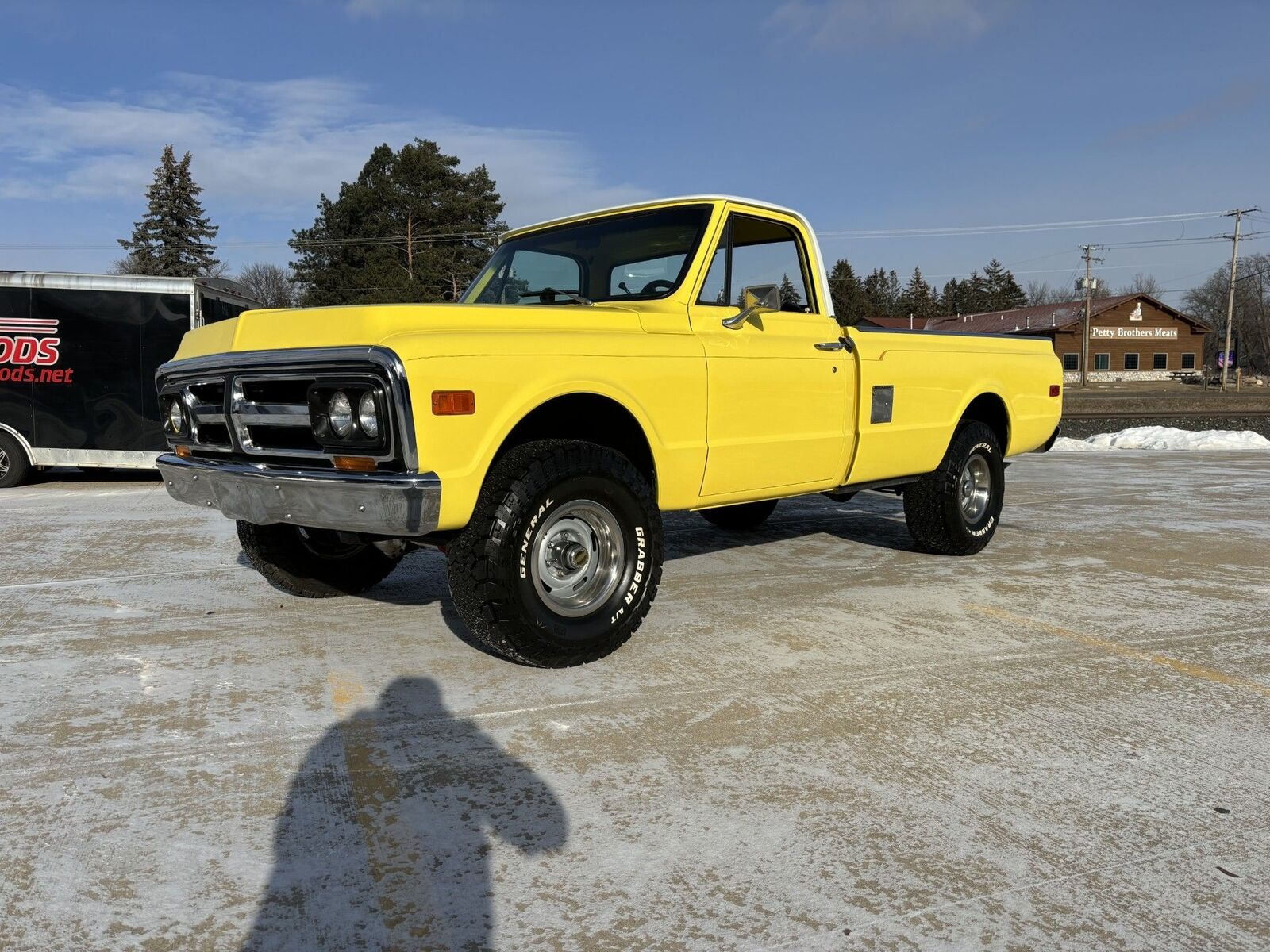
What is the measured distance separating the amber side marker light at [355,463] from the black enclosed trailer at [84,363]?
347 inches

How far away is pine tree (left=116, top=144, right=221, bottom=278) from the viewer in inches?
2108

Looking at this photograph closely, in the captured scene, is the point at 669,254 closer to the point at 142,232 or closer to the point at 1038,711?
the point at 1038,711

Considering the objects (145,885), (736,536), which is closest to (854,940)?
(145,885)

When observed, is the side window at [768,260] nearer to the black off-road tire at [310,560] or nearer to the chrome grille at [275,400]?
the chrome grille at [275,400]

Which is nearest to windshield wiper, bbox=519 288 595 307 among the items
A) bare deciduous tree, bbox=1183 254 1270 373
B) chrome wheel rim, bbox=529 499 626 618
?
chrome wheel rim, bbox=529 499 626 618

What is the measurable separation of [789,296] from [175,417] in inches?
128

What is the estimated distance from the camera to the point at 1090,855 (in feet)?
8.24

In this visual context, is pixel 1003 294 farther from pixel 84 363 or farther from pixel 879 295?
pixel 84 363

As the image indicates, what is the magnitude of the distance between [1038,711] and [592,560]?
1.85m

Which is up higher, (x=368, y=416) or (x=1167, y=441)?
(x=368, y=416)

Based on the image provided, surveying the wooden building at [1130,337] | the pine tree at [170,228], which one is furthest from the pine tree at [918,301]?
the pine tree at [170,228]

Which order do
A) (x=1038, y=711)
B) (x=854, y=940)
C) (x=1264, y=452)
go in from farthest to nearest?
(x=1264, y=452), (x=1038, y=711), (x=854, y=940)

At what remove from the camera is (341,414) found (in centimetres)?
363

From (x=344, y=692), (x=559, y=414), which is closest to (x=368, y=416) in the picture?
(x=559, y=414)
